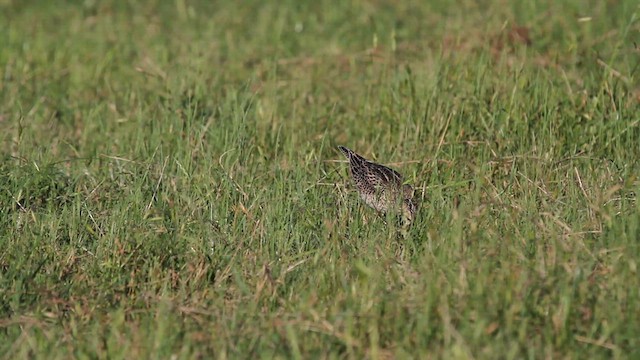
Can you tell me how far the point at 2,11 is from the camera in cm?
1045

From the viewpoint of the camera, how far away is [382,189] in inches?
232

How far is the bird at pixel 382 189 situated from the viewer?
569 centimetres

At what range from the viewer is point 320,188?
6219mm

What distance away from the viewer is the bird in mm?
5688

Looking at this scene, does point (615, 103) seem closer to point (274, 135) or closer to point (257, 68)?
point (274, 135)

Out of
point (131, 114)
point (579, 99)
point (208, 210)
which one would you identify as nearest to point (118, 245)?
point (208, 210)

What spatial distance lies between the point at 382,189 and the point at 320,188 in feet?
1.48

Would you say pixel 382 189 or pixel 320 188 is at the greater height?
pixel 382 189

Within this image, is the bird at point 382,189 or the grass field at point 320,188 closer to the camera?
the grass field at point 320,188

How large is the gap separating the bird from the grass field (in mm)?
78

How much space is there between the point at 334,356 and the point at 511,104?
118 inches

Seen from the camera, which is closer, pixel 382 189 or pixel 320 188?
pixel 382 189

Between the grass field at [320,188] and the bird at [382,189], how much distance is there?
0.08m

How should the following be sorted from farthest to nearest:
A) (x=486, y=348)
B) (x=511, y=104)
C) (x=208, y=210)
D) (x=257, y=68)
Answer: (x=257, y=68), (x=511, y=104), (x=208, y=210), (x=486, y=348)
